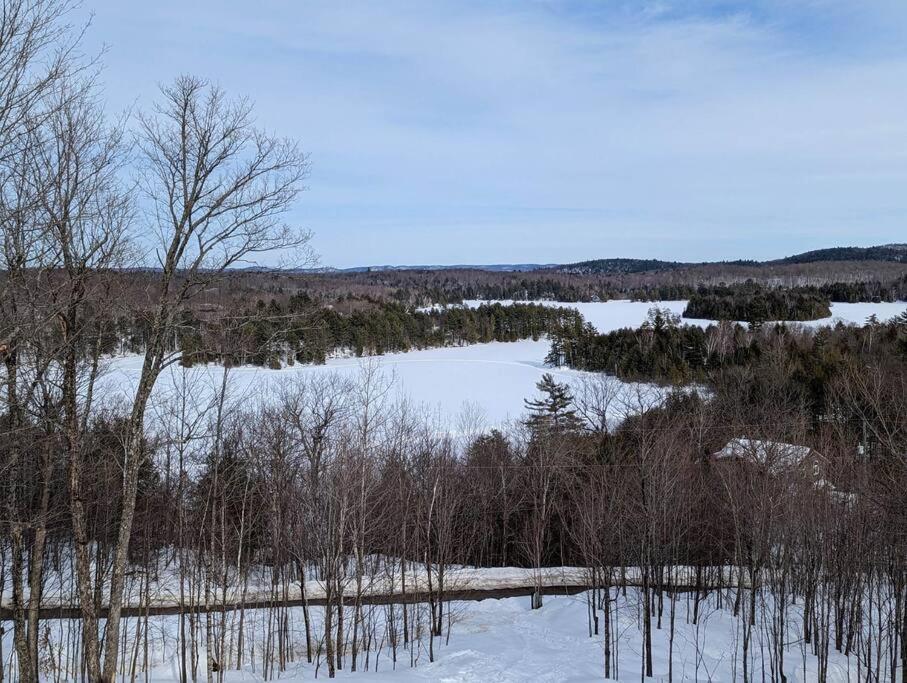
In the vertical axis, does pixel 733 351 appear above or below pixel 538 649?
above

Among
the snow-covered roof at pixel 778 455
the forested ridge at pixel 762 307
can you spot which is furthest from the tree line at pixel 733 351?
the forested ridge at pixel 762 307

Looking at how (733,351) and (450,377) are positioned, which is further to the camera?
(450,377)

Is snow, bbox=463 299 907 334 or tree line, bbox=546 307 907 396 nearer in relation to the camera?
tree line, bbox=546 307 907 396

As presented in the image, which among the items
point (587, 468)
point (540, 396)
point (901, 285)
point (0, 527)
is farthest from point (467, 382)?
point (901, 285)

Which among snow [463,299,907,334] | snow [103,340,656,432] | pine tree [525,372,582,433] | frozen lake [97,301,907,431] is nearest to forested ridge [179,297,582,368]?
frozen lake [97,301,907,431]

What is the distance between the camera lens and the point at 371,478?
2031cm

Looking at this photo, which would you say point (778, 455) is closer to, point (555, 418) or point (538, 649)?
point (538, 649)

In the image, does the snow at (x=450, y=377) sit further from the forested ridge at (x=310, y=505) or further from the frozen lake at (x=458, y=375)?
the forested ridge at (x=310, y=505)

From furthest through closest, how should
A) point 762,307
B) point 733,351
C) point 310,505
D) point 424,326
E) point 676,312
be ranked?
point 676,312 → point 424,326 → point 762,307 → point 733,351 → point 310,505

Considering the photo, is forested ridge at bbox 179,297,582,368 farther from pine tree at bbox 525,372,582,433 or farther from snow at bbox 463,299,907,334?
pine tree at bbox 525,372,582,433

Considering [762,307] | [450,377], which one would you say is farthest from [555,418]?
[762,307]

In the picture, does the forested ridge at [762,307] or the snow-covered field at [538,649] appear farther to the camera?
the forested ridge at [762,307]

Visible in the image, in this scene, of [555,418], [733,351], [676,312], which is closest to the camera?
[555,418]

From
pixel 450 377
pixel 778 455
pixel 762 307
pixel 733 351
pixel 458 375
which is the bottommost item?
pixel 450 377
